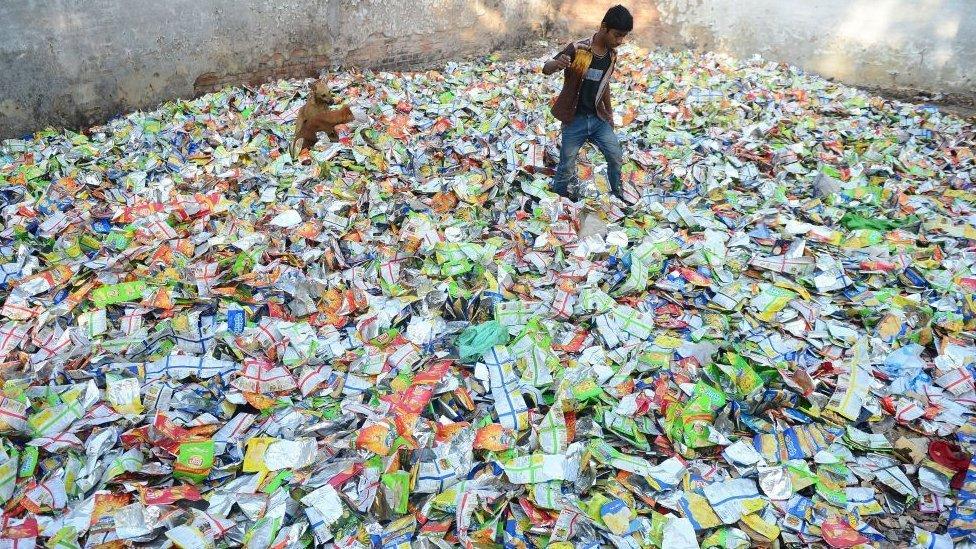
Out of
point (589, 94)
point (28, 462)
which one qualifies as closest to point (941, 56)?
point (589, 94)

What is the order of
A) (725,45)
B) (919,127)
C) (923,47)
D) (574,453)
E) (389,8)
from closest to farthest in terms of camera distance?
(574,453) → (919,127) → (923,47) → (389,8) → (725,45)

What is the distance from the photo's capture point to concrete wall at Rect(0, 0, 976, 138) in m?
4.91

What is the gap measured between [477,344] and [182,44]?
4.71 meters

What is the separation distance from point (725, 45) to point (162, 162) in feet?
21.9

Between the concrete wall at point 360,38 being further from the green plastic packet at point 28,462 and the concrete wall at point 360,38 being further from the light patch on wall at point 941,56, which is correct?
the green plastic packet at point 28,462

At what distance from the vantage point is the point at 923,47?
622cm

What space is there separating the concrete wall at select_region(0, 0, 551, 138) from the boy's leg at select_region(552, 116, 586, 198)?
12.1ft

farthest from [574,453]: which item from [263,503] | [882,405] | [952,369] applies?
[952,369]

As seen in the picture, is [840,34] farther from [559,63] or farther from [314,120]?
[314,120]

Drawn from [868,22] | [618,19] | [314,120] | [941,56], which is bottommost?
[314,120]

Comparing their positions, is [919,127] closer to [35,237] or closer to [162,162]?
[162,162]

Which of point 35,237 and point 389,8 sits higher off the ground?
point 389,8

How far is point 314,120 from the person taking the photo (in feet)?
15.4

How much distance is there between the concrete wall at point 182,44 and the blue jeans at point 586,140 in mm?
3755
